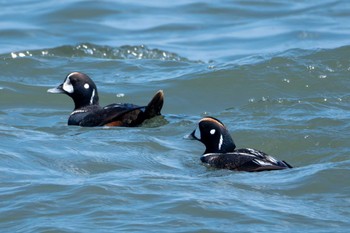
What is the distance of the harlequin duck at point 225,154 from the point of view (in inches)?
447

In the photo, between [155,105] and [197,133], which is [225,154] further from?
[155,105]

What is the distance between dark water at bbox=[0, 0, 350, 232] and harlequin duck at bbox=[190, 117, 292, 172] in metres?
0.17

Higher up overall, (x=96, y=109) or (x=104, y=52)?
(x=104, y=52)

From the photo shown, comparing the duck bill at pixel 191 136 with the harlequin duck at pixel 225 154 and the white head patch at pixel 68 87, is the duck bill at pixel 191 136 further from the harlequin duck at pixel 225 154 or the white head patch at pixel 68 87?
the white head patch at pixel 68 87

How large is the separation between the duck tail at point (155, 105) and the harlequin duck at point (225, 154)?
120cm

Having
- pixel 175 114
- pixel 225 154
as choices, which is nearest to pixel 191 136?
pixel 225 154

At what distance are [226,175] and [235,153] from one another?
610mm

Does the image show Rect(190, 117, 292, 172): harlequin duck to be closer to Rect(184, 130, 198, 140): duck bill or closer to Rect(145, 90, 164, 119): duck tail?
Rect(184, 130, 198, 140): duck bill

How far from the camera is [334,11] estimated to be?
2464 centimetres

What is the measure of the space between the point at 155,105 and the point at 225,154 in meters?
1.99

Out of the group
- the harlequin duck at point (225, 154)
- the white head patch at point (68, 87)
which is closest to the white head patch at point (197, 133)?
the harlequin duck at point (225, 154)

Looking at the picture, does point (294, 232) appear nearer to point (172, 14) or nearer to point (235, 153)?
A: point (235, 153)

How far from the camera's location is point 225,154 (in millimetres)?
11969

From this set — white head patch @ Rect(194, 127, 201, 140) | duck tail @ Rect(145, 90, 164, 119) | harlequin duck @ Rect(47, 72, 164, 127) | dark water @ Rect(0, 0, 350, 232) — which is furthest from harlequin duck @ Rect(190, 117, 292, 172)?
harlequin duck @ Rect(47, 72, 164, 127)
